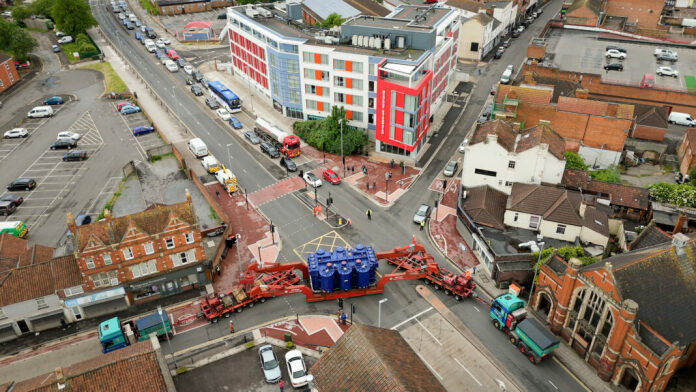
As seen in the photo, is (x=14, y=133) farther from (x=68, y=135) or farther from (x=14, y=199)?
(x=14, y=199)

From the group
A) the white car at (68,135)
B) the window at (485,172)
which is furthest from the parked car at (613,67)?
the white car at (68,135)

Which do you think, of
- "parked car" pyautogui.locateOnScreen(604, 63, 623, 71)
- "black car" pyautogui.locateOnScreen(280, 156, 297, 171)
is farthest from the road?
"parked car" pyautogui.locateOnScreen(604, 63, 623, 71)

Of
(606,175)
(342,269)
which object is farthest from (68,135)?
(606,175)

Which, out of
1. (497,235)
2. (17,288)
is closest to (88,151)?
(17,288)

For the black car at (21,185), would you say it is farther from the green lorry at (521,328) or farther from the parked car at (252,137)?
the green lorry at (521,328)

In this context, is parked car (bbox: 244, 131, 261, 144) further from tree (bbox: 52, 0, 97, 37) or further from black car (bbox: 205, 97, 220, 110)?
tree (bbox: 52, 0, 97, 37)

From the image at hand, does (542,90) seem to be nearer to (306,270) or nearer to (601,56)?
(601,56)
